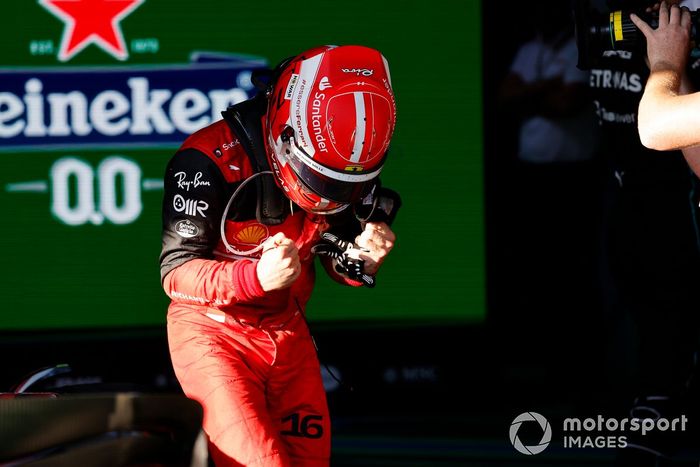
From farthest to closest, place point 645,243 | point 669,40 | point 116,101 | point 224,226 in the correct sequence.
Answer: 1. point 116,101
2. point 645,243
3. point 224,226
4. point 669,40

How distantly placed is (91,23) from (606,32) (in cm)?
255

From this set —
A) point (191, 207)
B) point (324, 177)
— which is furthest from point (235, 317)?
point (324, 177)

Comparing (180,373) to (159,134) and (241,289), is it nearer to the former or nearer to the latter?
(241,289)

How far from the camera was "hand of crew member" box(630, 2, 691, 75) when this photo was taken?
2.98 meters

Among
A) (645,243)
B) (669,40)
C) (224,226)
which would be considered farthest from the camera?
(645,243)

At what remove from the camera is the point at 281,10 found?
507 cm

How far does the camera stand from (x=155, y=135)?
503 cm

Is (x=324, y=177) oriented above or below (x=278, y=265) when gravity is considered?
above

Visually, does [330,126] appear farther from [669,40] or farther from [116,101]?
[116,101]

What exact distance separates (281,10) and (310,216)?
5.77 feet

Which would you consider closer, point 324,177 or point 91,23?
point 324,177

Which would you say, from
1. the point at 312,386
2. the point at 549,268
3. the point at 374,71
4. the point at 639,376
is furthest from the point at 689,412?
the point at 374,71

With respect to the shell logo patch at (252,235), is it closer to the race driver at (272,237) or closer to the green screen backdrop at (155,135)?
the race driver at (272,237)

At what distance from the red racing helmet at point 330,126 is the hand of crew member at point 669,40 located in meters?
0.71
